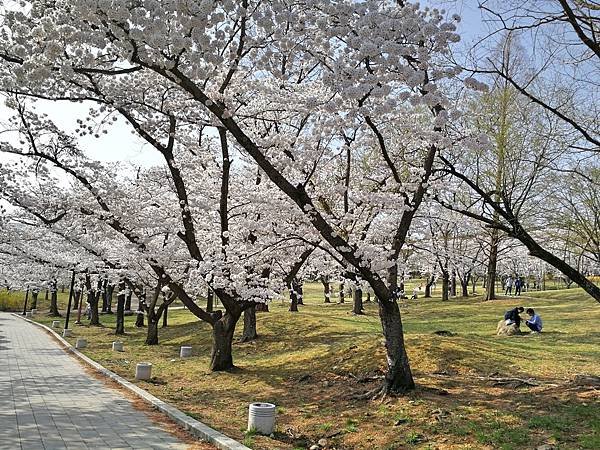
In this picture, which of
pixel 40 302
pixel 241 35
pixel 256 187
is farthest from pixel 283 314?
pixel 40 302

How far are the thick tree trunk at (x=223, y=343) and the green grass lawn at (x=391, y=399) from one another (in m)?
0.38

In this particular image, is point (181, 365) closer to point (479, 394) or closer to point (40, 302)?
point (479, 394)

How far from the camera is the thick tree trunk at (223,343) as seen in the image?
13.8 m

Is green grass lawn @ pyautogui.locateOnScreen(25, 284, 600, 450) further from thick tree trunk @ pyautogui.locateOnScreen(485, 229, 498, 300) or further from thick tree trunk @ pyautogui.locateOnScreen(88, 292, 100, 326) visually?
thick tree trunk @ pyautogui.locateOnScreen(88, 292, 100, 326)

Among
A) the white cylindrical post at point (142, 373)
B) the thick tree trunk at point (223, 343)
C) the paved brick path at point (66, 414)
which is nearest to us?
the paved brick path at point (66, 414)

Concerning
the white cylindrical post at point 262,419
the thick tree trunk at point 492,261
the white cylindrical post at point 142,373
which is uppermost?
the thick tree trunk at point 492,261

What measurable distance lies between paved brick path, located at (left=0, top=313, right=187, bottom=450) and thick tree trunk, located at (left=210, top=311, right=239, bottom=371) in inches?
118

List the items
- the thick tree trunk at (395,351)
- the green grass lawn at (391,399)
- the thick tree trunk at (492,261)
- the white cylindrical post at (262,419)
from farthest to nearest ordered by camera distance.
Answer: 1. the thick tree trunk at (492,261)
2. the thick tree trunk at (395,351)
3. the white cylindrical post at (262,419)
4. the green grass lawn at (391,399)

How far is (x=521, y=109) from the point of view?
10.3 metres

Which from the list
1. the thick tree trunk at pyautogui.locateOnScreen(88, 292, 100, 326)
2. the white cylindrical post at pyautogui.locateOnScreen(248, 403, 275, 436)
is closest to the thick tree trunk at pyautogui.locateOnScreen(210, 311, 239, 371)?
the white cylindrical post at pyautogui.locateOnScreen(248, 403, 275, 436)

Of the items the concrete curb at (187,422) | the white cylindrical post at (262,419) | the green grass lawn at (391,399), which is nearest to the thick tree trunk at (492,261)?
the green grass lawn at (391,399)

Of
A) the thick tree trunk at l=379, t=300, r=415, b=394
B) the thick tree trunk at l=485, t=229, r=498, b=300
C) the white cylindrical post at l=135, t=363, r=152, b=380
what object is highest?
the thick tree trunk at l=485, t=229, r=498, b=300

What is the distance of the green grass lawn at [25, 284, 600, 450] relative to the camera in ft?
23.4

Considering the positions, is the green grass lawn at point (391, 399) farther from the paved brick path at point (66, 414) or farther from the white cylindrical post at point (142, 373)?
the paved brick path at point (66, 414)
